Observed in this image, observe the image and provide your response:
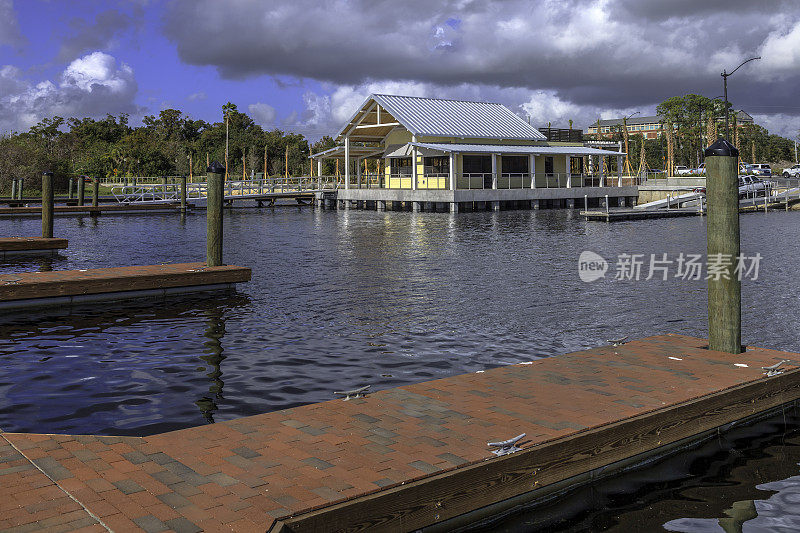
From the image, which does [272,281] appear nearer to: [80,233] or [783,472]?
[783,472]

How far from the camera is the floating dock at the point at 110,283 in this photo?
45.7 feet

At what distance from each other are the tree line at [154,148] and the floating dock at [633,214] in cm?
3859

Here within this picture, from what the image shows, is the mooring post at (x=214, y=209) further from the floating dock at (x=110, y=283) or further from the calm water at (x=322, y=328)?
the calm water at (x=322, y=328)

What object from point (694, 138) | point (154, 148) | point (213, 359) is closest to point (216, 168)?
point (213, 359)

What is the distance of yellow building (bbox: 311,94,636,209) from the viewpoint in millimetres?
51188

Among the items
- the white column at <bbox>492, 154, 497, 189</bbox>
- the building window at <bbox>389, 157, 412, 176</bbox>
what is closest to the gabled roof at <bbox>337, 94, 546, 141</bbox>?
the building window at <bbox>389, 157, 412, 176</bbox>

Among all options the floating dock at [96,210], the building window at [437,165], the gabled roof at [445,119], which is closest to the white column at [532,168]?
the gabled roof at [445,119]

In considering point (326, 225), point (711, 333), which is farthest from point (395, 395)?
point (326, 225)

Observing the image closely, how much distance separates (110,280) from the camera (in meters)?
14.8

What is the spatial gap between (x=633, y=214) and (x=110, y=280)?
33.5 metres

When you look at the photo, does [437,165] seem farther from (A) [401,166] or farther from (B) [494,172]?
(B) [494,172]

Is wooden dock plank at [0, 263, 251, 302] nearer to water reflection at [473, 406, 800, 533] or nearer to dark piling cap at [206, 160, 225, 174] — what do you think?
dark piling cap at [206, 160, 225, 174]

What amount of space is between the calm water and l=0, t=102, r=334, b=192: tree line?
176 ft

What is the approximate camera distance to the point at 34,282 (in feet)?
46.0
